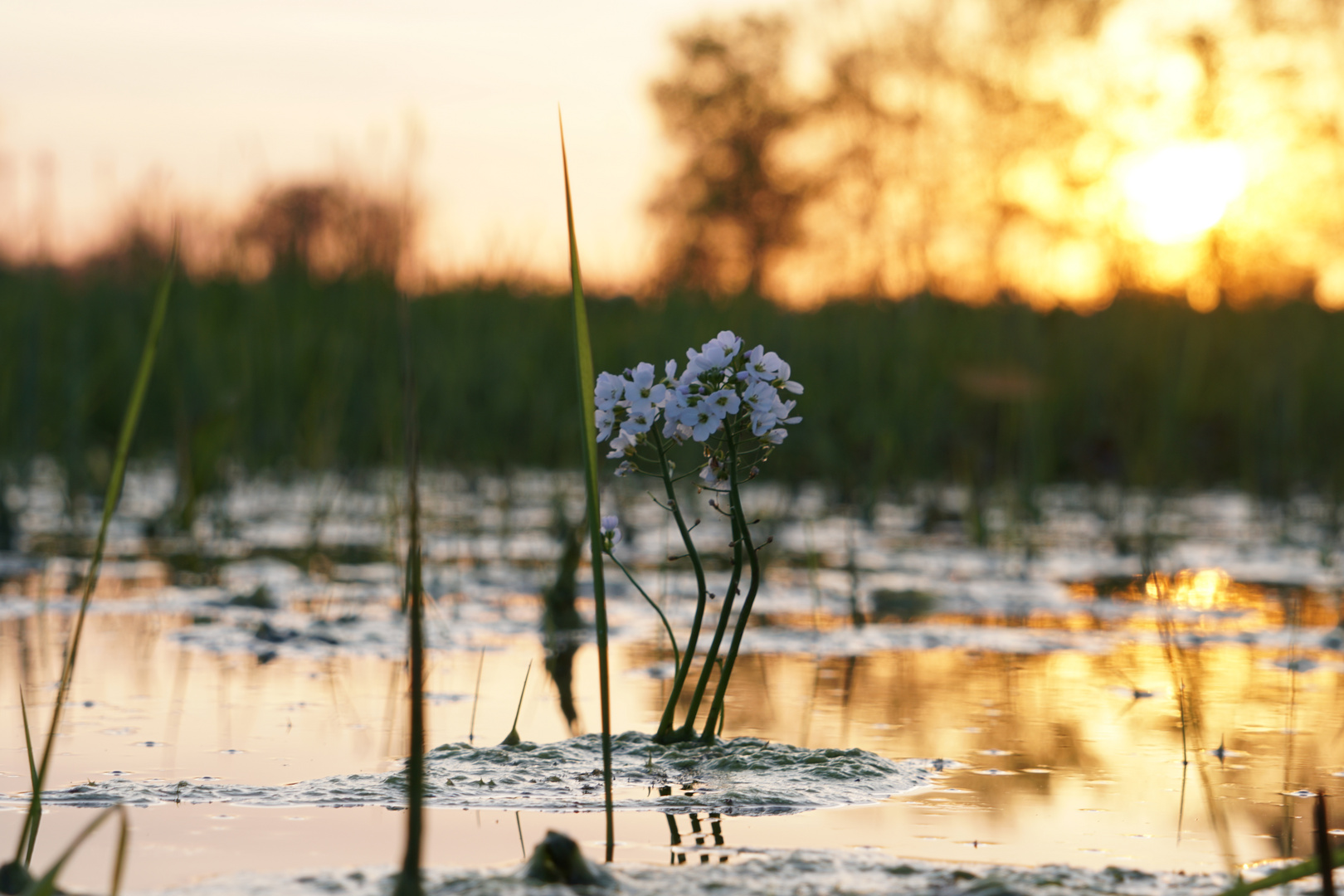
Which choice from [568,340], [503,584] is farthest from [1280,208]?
[503,584]

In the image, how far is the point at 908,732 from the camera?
196cm

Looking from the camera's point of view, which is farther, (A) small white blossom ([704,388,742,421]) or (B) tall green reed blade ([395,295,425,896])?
(A) small white blossom ([704,388,742,421])

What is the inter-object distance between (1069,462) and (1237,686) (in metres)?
4.09

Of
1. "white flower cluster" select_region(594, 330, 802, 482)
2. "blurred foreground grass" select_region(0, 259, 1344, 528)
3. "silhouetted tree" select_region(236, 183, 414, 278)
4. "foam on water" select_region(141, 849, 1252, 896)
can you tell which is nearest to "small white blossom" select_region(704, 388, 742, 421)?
"white flower cluster" select_region(594, 330, 802, 482)

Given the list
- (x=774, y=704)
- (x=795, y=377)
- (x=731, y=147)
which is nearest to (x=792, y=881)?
(x=774, y=704)

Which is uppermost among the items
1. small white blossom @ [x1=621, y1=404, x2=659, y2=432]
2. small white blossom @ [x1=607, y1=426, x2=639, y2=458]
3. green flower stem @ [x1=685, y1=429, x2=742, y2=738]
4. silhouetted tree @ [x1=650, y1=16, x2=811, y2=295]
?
silhouetted tree @ [x1=650, y1=16, x2=811, y2=295]

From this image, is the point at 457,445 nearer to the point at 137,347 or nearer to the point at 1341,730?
the point at 137,347

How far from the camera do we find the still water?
1.43m

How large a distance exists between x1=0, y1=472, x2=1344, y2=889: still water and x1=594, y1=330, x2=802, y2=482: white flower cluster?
36 centimetres

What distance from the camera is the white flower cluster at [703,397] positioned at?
162 cm

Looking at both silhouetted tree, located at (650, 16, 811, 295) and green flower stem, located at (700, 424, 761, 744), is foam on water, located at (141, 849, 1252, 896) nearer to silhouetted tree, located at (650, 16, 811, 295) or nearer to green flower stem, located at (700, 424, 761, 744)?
green flower stem, located at (700, 424, 761, 744)

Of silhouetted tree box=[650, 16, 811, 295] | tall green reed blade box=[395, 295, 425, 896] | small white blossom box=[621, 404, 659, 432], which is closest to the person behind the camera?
tall green reed blade box=[395, 295, 425, 896]

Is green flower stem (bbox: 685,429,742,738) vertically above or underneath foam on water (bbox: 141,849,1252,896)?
above

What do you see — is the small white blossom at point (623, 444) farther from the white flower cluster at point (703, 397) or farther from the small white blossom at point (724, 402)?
the small white blossom at point (724, 402)
